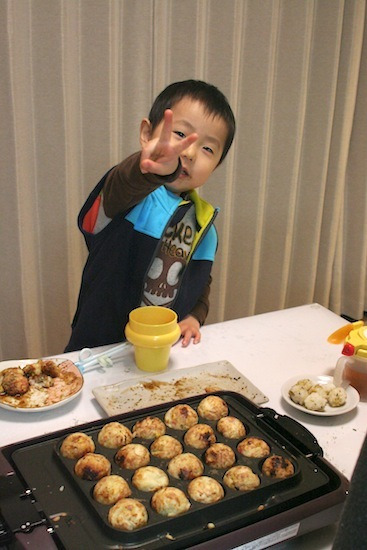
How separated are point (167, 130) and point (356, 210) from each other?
2.08 meters

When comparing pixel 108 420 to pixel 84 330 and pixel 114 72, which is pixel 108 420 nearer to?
pixel 84 330

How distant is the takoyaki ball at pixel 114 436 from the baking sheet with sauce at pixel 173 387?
4.7 inches

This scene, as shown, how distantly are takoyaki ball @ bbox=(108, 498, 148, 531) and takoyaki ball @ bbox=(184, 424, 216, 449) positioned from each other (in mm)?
167

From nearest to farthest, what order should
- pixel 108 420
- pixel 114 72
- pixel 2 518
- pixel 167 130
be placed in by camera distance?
pixel 2 518, pixel 108 420, pixel 167 130, pixel 114 72

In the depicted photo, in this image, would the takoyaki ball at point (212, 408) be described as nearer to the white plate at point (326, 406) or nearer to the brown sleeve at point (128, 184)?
the white plate at point (326, 406)

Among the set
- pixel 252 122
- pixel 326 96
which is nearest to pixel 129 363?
pixel 252 122

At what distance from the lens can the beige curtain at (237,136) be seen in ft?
6.42

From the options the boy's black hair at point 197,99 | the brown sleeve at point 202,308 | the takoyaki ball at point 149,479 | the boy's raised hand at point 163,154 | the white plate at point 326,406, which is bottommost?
the brown sleeve at point 202,308

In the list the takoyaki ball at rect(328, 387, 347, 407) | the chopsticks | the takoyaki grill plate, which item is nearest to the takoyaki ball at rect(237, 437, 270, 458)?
the takoyaki grill plate

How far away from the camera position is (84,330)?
4.66ft

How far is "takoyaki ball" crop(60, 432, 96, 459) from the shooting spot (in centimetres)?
79

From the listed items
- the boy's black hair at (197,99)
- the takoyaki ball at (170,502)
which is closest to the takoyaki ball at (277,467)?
the takoyaki ball at (170,502)

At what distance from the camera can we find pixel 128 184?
43.4 inches

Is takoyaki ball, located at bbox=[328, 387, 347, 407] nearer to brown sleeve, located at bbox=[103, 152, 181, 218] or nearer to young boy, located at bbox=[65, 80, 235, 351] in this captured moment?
young boy, located at bbox=[65, 80, 235, 351]
